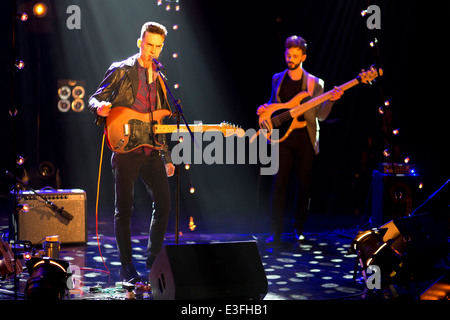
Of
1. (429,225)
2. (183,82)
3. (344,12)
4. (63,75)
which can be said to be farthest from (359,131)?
(63,75)

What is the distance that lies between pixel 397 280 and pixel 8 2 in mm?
7461

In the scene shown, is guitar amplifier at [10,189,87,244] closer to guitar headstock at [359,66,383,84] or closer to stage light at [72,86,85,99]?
guitar headstock at [359,66,383,84]

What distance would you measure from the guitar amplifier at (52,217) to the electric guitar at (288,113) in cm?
208

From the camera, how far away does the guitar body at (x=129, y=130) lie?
4.23m

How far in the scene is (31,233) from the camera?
18.1ft

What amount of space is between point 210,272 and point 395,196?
3.75m

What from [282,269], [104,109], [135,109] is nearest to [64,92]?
[135,109]

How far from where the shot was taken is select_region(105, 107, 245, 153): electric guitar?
4.23 meters

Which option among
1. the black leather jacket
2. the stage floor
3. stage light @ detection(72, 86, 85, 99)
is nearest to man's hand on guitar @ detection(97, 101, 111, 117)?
the black leather jacket

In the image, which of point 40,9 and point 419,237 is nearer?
point 419,237

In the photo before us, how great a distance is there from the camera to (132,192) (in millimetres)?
4297

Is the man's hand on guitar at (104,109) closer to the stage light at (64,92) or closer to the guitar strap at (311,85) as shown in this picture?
the guitar strap at (311,85)

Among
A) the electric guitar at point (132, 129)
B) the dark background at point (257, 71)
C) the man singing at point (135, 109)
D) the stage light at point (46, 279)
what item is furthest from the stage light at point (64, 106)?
the stage light at point (46, 279)

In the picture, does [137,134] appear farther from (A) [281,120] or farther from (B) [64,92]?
(B) [64,92]
